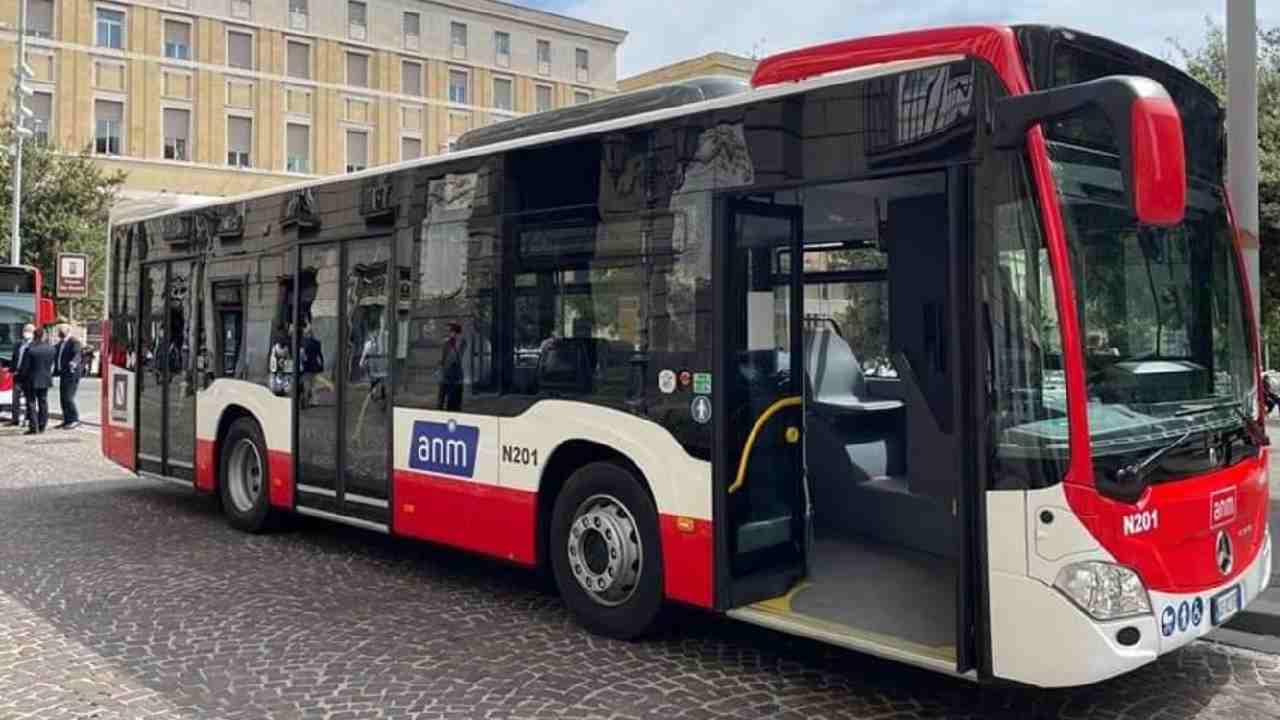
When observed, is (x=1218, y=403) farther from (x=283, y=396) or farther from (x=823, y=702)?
(x=283, y=396)

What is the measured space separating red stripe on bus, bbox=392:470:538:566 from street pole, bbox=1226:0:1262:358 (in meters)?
3.93

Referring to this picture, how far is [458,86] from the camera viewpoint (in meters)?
58.6

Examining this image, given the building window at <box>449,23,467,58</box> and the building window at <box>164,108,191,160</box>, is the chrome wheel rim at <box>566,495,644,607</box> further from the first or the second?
the building window at <box>449,23,467,58</box>

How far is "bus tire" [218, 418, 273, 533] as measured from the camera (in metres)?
8.31

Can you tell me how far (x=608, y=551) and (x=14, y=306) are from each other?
58.3ft

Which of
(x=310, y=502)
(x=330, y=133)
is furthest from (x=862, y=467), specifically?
(x=330, y=133)

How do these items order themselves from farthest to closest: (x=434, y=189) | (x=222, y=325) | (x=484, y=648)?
1. (x=222, y=325)
2. (x=434, y=189)
3. (x=484, y=648)

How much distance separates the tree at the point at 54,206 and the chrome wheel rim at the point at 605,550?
101ft

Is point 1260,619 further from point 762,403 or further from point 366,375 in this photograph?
point 366,375

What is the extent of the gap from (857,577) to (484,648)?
197cm

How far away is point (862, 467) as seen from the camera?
6742 millimetres

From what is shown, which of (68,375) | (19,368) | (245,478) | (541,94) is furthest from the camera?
(541,94)

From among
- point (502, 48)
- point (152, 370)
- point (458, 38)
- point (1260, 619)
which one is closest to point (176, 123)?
point (458, 38)

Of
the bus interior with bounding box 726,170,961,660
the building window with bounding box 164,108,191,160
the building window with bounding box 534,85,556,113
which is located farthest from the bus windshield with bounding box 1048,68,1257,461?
the building window with bounding box 534,85,556,113
